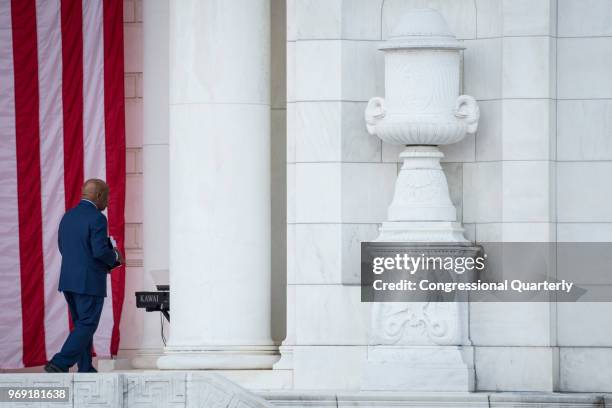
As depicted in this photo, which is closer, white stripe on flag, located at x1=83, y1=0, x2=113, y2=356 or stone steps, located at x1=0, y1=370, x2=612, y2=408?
stone steps, located at x1=0, y1=370, x2=612, y2=408

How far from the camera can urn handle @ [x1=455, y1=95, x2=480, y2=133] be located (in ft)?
61.1

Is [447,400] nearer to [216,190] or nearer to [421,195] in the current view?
[421,195]

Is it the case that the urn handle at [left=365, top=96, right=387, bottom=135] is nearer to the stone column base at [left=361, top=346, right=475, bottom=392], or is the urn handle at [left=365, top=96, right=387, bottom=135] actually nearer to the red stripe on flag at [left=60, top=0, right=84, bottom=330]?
the stone column base at [left=361, top=346, right=475, bottom=392]

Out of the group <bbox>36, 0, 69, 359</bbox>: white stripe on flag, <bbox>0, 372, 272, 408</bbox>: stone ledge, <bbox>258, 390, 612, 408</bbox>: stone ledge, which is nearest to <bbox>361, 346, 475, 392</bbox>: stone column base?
<bbox>258, 390, 612, 408</bbox>: stone ledge

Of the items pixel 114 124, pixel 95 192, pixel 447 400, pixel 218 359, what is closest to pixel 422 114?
pixel 447 400

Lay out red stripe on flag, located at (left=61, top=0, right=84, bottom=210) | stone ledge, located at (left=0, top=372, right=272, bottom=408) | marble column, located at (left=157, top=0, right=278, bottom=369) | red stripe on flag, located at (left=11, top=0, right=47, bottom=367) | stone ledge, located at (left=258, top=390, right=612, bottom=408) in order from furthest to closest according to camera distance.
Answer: red stripe on flag, located at (left=61, top=0, right=84, bottom=210)
red stripe on flag, located at (left=11, top=0, right=47, bottom=367)
marble column, located at (left=157, top=0, right=278, bottom=369)
stone ledge, located at (left=258, top=390, right=612, bottom=408)
stone ledge, located at (left=0, top=372, right=272, bottom=408)

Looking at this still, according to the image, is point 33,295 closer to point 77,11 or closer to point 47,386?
point 77,11

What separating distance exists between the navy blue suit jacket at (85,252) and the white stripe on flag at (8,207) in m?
2.87

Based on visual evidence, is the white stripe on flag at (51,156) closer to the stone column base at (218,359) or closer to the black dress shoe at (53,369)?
the stone column base at (218,359)

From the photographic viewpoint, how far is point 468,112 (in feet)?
61.2

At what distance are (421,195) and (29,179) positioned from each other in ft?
18.4

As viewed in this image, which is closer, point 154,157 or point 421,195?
point 421,195

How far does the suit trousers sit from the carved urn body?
A: 3059 mm

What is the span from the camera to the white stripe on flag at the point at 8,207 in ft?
71.6
